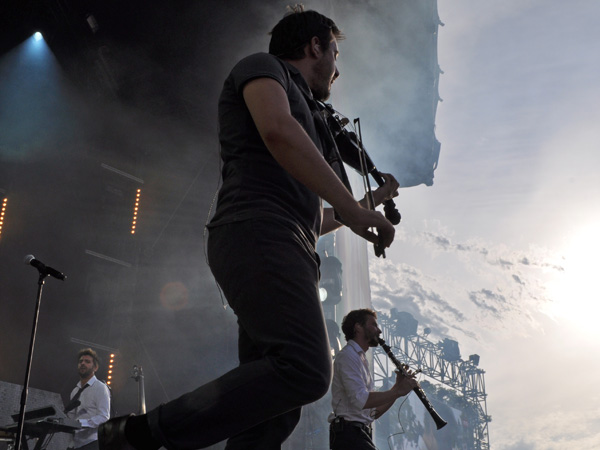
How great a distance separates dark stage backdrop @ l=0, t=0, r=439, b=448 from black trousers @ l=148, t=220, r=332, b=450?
18.6 feet

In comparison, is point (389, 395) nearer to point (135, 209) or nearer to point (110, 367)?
point (110, 367)

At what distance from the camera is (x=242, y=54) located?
716cm

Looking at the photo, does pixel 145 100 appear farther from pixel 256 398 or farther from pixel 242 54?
pixel 256 398

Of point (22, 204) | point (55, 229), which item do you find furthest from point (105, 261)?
point (22, 204)

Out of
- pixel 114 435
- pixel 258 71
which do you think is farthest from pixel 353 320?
pixel 114 435

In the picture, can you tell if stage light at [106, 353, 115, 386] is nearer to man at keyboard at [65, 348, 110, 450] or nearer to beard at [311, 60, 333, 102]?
man at keyboard at [65, 348, 110, 450]

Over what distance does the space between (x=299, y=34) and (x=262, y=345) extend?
1.26 metres

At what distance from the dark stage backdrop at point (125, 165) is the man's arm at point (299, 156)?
5437 millimetres

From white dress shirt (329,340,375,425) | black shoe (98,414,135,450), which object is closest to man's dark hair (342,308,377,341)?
white dress shirt (329,340,375,425)

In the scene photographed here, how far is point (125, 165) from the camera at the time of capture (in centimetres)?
818

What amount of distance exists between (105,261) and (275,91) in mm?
6709

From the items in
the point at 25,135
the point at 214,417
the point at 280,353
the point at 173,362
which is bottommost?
the point at 214,417

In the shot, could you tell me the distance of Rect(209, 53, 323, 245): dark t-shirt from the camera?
171 cm

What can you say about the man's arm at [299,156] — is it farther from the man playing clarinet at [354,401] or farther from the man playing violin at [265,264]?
the man playing clarinet at [354,401]
